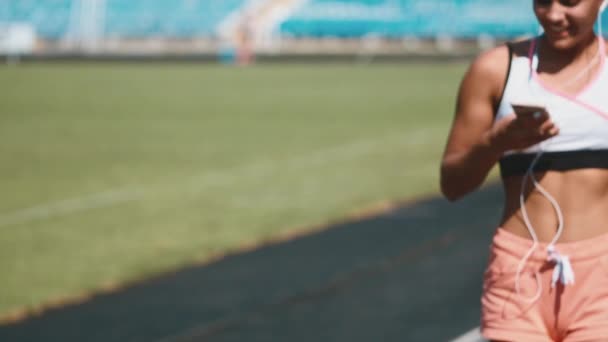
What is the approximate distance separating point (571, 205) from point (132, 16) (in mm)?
63337

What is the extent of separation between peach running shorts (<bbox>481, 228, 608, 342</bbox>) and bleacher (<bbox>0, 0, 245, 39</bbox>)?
197 feet

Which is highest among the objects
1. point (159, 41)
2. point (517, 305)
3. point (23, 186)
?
point (517, 305)

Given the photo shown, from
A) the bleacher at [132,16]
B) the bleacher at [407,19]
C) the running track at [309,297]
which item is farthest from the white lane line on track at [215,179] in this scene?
the bleacher at [132,16]

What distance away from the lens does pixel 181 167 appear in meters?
17.6

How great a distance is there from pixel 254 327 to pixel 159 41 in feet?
181

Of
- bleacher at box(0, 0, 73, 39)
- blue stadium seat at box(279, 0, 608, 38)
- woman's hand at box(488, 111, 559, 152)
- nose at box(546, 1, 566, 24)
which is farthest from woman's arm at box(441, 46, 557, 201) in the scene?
bleacher at box(0, 0, 73, 39)

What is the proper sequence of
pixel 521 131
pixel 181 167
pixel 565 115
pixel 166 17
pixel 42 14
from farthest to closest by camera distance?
pixel 42 14, pixel 166 17, pixel 181 167, pixel 565 115, pixel 521 131

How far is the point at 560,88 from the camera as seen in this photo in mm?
3699

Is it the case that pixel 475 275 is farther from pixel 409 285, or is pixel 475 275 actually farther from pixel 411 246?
pixel 411 246

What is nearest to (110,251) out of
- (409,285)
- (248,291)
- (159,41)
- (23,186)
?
(248,291)

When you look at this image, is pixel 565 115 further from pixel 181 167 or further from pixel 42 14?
pixel 42 14

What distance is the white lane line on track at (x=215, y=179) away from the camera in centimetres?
1360

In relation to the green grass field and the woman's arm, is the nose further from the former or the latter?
the green grass field

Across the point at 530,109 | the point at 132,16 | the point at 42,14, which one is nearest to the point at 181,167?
the point at 530,109
